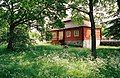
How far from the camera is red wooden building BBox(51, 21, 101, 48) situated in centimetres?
5168

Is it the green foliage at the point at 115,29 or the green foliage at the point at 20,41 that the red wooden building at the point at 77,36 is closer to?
the green foliage at the point at 115,29

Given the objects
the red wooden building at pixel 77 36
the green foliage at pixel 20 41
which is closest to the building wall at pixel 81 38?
the red wooden building at pixel 77 36

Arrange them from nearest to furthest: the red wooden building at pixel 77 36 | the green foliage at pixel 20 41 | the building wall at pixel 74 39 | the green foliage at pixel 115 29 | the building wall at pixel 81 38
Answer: the green foliage at pixel 20 41 → the green foliage at pixel 115 29 → the building wall at pixel 81 38 → the red wooden building at pixel 77 36 → the building wall at pixel 74 39

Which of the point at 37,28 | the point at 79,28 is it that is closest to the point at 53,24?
the point at 37,28

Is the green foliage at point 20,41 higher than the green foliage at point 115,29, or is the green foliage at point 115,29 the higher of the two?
the green foliage at point 115,29

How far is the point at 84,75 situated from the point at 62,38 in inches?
1824

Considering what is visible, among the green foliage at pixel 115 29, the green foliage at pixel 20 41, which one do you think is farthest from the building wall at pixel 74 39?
the green foliage at pixel 20 41

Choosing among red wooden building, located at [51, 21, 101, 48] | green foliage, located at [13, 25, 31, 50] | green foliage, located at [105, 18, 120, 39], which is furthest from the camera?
red wooden building, located at [51, 21, 101, 48]

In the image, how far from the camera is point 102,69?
46.1 ft

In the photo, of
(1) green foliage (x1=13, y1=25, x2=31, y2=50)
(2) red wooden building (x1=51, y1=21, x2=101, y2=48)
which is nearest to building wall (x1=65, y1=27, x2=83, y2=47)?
(2) red wooden building (x1=51, y1=21, x2=101, y2=48)

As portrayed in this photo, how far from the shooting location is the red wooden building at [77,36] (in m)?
51.7

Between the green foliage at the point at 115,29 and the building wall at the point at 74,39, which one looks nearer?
the green foliage at the point at 115,29

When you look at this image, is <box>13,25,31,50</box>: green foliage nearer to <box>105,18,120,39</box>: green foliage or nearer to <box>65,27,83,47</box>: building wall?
<box>105,18,120,39</box>: green foliage

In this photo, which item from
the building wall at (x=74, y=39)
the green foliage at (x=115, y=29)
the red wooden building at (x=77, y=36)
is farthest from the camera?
the building wall at (x=74, y=39)
